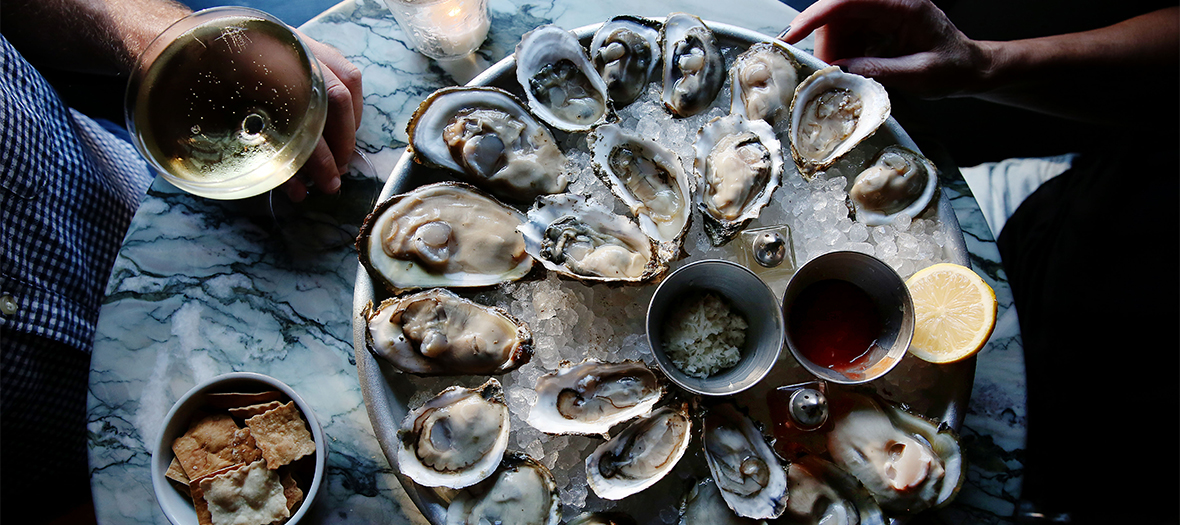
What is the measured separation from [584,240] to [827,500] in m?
0.61

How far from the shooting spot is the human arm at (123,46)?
46.1 inches

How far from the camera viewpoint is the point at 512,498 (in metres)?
0.97

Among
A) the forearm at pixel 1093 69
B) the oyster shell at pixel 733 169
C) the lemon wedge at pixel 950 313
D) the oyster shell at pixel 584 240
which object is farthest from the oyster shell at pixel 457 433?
the forearm at pixel 1093 69

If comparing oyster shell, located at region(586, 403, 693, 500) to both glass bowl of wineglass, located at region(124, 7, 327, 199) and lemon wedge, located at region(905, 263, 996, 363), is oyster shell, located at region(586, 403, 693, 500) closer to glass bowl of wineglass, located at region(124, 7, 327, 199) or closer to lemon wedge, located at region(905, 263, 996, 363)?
lemon wedge, located at region(905, 263, 996, 363)

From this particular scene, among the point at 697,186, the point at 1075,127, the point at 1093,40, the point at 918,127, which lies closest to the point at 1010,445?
the point at 918,127

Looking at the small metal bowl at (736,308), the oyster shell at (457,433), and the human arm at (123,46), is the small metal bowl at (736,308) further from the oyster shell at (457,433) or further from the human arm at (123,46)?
the human arm at (123,46)

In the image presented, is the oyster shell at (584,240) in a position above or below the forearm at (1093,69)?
below

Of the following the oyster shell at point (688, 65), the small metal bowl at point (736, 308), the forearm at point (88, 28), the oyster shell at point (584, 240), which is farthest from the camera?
the forearm at point (88, 28)

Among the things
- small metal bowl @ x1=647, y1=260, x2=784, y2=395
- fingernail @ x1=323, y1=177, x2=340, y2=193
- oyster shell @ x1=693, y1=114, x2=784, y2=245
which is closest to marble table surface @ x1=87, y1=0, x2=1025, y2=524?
fingernail @ x1=323, y1=177, x2=340, y2=193

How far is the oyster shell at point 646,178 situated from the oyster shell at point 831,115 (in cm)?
23

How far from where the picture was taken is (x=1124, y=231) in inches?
66.9

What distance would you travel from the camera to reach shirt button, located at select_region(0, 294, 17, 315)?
3.51 ft

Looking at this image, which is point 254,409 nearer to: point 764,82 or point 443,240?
point 443,240

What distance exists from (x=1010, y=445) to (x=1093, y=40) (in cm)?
102
